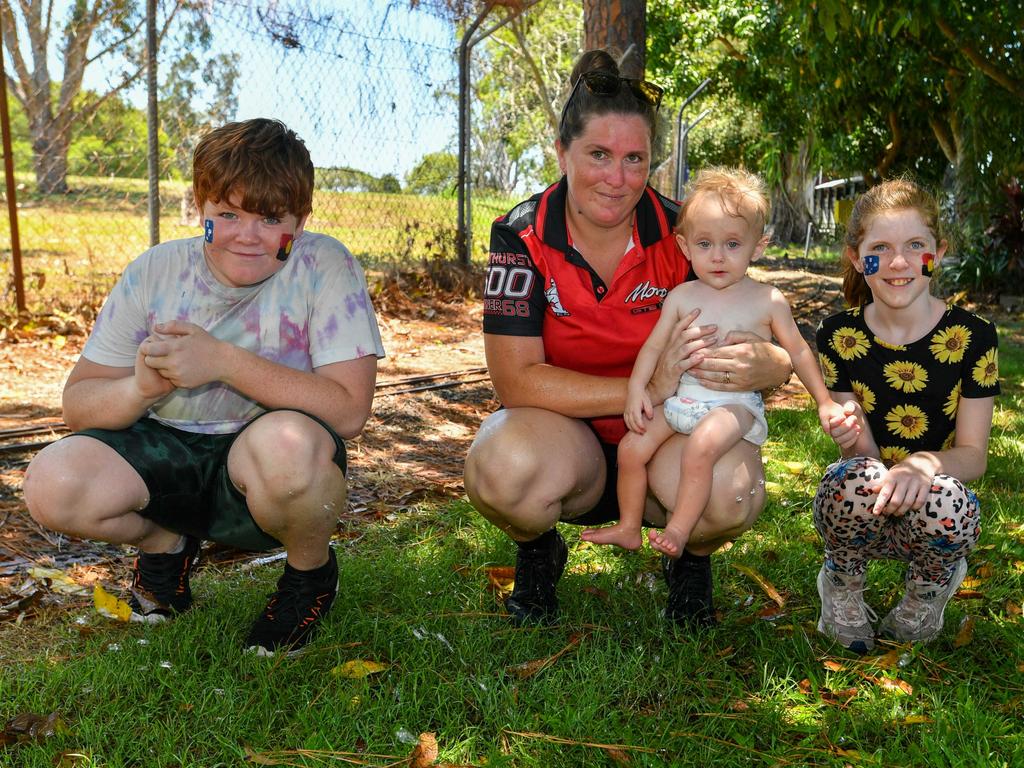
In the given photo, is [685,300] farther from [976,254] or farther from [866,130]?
[866,130]

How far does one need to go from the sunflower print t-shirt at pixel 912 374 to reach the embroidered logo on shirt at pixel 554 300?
0.76 meters

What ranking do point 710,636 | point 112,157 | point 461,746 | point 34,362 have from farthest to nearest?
point 112,157
point 34,362
point 710,636
point 461,746

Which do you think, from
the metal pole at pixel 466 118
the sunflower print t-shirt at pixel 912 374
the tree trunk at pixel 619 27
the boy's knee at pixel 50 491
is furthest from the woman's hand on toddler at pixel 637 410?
the metal pole at pixel 466 118

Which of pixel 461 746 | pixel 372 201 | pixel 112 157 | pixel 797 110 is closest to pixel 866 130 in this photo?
pixel 797 110

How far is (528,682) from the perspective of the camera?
250 cm

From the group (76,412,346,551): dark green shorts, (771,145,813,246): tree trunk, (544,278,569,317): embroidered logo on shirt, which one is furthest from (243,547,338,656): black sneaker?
(771,145,813,246): tree trunk

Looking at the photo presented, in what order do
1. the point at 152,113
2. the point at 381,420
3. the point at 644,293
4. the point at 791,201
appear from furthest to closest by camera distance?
1. the point at 791,201
2. the point at 152,113
3. the point at 381,420
4. the point at 644,293

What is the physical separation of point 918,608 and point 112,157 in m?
6.03

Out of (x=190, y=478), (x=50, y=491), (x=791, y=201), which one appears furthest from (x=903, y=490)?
(x=791, y=201)

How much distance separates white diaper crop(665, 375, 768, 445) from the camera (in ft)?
8.99

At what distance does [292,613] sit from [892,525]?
1.67 meters

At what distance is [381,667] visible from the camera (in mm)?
2543

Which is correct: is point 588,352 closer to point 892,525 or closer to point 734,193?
point 734,193

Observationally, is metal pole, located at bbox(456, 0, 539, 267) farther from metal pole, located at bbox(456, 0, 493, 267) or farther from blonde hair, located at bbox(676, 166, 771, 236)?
blonde hair, located at bbox(676, 166, 771, 236)
